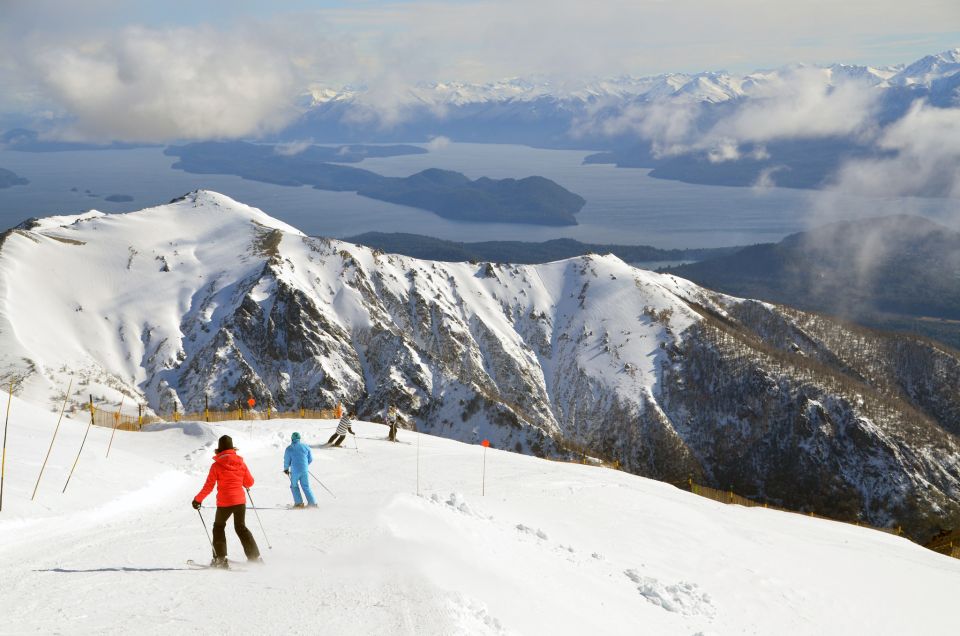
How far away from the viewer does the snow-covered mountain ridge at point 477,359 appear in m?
109

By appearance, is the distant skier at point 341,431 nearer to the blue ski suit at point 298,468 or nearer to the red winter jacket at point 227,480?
the blue ski suit at point 298,468

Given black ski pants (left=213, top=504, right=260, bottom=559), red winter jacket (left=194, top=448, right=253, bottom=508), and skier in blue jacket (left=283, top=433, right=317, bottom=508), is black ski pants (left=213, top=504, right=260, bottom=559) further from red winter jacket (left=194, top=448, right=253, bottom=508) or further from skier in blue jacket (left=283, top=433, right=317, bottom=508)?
skier in blue jacket (left=283, top=433, right=317, bottom=508)

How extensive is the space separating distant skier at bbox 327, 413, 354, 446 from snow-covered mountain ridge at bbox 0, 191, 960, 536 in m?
75.6

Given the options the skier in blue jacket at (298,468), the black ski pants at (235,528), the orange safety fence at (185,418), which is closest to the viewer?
the black ski pants at (235,528)

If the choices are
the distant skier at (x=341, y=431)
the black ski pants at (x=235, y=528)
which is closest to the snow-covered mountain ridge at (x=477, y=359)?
the distant skier at (x=341, y=431)

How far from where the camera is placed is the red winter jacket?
11.0 m

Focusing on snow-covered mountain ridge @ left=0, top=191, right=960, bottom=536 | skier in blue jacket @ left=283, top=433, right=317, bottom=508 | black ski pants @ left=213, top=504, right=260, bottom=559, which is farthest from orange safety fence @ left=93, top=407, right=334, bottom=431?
snow-covered mountain ridge @ left=0, top=191, right=960, bottom=536

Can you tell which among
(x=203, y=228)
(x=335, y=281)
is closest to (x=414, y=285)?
(x=335, y=281)

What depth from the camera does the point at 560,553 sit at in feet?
49.0

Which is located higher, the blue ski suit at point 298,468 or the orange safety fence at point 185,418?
the blue ski suit at point 298,468

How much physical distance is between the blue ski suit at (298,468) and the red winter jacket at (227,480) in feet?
14.0

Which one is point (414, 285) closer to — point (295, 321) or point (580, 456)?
point (295, 321)

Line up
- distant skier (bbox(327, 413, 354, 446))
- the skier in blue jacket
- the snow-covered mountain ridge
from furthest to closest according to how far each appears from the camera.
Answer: the snow-covered mountain ridge < distant skier (bbox(327, 413, 354, 446)) < the skier in blue jacket

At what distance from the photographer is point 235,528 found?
11.1 metres
